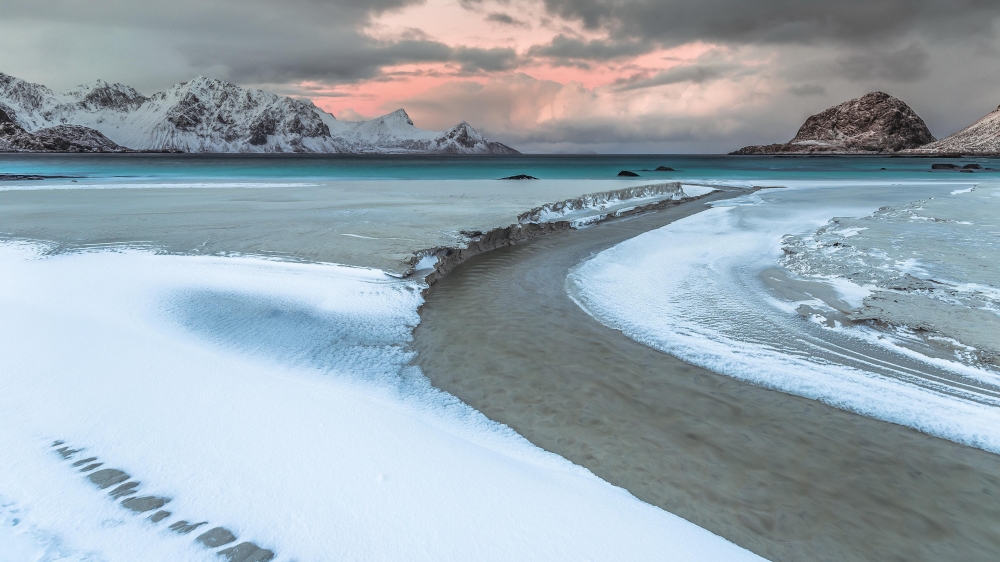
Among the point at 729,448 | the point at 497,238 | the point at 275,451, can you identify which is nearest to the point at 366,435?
the point at 275,451

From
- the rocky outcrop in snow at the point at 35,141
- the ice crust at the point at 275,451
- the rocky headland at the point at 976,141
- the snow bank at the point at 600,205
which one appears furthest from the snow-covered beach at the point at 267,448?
the rocky outcrop in snow at the point at 35,141

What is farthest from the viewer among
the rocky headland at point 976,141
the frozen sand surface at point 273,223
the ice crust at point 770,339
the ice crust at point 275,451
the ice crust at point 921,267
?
the rocky headland at point 976,141

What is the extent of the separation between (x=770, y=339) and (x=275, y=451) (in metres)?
4.80

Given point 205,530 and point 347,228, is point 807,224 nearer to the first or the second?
point 347,228

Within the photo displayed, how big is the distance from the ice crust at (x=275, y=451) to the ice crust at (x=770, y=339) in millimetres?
2339

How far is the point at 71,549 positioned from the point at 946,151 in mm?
198430

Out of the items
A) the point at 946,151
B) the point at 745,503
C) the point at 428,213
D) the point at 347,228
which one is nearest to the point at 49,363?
the point at 745,503

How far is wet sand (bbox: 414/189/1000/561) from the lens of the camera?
114 inches

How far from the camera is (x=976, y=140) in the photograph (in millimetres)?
159000

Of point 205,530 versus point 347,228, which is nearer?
point 205,530

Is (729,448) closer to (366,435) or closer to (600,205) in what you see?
(366,435)

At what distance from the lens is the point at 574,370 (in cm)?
487

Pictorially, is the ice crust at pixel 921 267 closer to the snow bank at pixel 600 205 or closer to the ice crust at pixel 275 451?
the ice crust at pixel 275 451

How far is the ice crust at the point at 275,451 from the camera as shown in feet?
8.62
